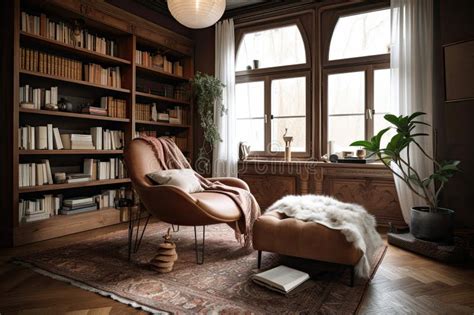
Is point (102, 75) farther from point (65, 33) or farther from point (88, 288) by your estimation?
point (88, 288)

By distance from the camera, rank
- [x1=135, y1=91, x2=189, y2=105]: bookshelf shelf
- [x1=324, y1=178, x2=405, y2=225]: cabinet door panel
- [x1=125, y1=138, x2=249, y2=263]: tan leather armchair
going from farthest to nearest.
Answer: [x1=135, y1=91, x2=189, y2=105]: bookshelf shelf, [x1=324, y1=178, x2=405, y2=225]: cabinet door panel, [x1=125, y1=138, x2=249, y2=263]: tan leather armchair

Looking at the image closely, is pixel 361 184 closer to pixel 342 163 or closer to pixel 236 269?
pixel 342 163

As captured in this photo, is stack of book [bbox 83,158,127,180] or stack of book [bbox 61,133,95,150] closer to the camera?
stack of book [bbox 61,133,95,150]

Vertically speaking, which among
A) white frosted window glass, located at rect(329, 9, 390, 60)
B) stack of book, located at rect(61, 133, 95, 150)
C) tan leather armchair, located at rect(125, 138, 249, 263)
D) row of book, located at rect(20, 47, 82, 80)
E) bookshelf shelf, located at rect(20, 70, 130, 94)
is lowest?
tan leather armchair, located at rect(125, 138, 249, 263)

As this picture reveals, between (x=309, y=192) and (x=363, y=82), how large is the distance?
1.50 metres

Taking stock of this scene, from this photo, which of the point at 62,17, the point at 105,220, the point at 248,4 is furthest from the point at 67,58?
the point at 248,4

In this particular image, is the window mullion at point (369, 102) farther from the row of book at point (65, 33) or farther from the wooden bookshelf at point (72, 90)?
the row of book at point (65, 33)

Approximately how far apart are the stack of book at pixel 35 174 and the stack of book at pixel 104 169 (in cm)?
41

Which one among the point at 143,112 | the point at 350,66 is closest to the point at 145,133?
the point at 143,112

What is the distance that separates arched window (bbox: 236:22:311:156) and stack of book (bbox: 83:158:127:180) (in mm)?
1785

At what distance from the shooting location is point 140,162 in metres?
2.71

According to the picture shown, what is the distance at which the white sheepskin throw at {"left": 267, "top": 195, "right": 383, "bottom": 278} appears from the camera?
1.93m

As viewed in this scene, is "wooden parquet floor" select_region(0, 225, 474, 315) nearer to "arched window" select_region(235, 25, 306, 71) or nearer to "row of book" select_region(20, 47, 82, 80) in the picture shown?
"row of book" select_region(20, 47, 82, 80)

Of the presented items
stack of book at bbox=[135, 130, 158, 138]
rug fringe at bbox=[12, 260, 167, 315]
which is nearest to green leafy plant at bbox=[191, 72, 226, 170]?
stack of book at bbox=[135, 130, 158, 138]
